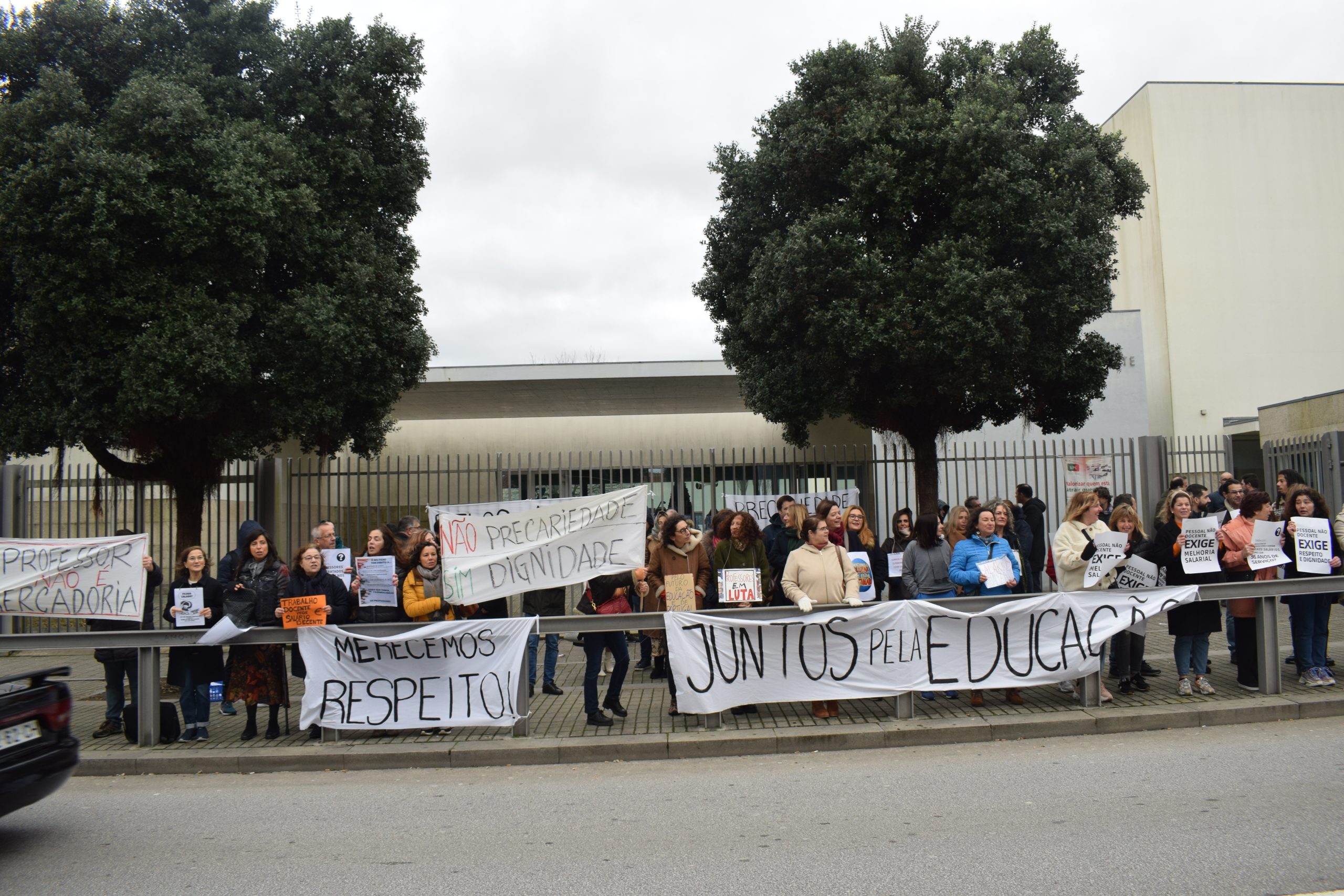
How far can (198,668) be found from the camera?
26.8ft

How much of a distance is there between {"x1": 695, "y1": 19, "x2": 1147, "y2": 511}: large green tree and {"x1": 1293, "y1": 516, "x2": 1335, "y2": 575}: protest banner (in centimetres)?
575

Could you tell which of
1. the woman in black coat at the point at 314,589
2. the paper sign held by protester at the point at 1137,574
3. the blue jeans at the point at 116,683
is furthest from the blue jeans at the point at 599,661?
the paper sign held by protester at the point at 1137,574

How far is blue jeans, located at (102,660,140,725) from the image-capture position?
8445 mm

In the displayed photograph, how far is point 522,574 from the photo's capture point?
28.3 feet

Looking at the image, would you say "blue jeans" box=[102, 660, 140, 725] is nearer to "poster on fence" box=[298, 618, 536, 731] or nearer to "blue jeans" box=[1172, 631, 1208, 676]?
"poster on fence" box=[298, 618, 536, 731]

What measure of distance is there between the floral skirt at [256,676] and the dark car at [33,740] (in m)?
2.38

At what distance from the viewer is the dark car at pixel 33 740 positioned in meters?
5.14

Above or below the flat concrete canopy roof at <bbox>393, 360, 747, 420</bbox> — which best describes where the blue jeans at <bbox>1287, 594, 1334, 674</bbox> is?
below

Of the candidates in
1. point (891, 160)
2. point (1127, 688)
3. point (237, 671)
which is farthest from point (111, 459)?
point (1127, 688)

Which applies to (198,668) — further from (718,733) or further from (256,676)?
(718,733)

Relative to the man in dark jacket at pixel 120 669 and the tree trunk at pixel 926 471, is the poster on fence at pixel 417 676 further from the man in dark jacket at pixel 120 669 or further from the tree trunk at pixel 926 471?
the tree trunk at pixel 926 471

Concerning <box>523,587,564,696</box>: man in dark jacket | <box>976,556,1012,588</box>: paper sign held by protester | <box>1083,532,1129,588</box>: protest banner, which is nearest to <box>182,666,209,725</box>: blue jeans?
<box>523,587,564,696</box>: man in dark jacket

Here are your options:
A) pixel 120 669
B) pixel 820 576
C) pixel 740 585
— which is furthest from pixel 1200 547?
pixel 120 669

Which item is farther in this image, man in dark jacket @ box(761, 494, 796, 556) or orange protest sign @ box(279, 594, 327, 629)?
man in dark jacket @ box(761, 494, 796, 556)
